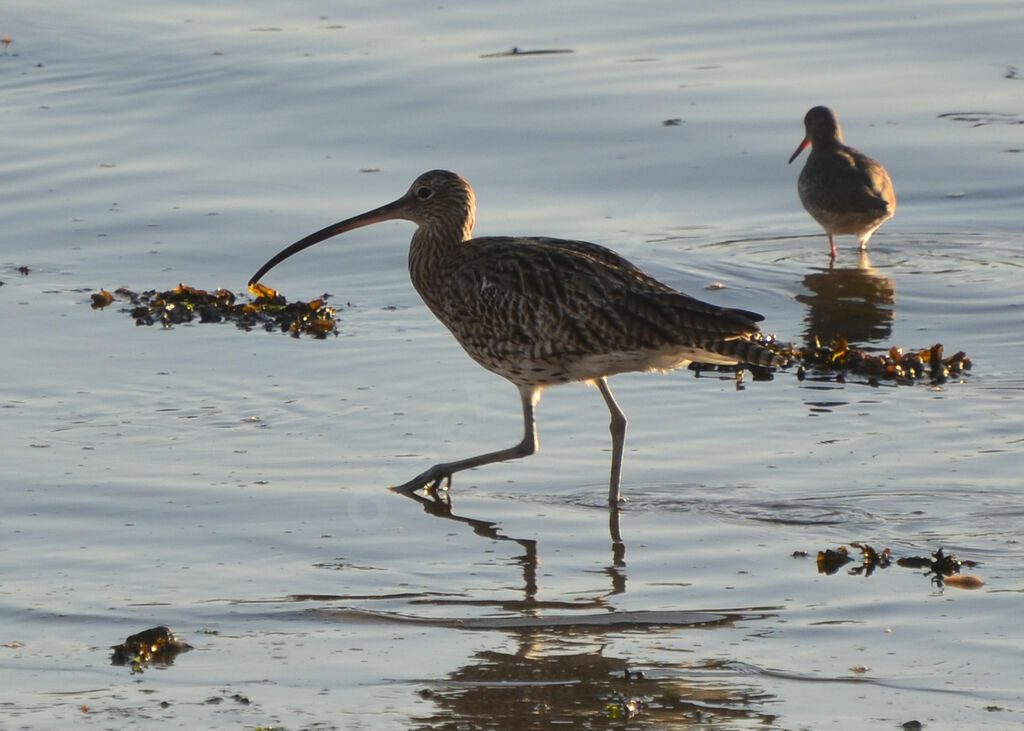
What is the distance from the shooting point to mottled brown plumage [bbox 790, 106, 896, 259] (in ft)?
40.0

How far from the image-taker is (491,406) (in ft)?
29.7

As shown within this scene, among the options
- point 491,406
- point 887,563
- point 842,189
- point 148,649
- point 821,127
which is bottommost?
point 148,649

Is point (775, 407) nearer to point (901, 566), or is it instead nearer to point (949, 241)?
point (901, 566)

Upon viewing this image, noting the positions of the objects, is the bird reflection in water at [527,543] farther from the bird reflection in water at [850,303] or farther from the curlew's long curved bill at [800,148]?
the curlew's long curved bill at [800,148]

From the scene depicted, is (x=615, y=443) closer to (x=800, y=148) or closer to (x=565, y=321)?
(x=565, y=321)

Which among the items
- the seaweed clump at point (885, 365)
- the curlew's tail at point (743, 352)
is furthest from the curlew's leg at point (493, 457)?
the seaweed clump at point (885, 365)

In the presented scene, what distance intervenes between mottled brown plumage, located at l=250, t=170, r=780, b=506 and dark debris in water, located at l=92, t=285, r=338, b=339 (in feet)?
6.13

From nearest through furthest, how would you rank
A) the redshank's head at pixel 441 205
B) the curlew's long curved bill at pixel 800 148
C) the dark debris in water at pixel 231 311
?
the redshank's head at pixel 441 205, the dark debris in water at pixel 231 311, the curlew's long curved bill at pixel 800 148

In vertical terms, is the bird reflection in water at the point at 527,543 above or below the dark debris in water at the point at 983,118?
below

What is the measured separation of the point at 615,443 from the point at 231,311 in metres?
3.33

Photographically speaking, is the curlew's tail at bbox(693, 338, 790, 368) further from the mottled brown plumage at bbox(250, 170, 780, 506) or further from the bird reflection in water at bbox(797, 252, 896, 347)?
the bird reflection in water at bbox(797, 252, 896, 347)

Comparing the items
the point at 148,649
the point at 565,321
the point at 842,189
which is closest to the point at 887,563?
the point at 565,321

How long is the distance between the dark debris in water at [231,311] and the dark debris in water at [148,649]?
437 centimetres

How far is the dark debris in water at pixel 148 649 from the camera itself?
5.65 metres
